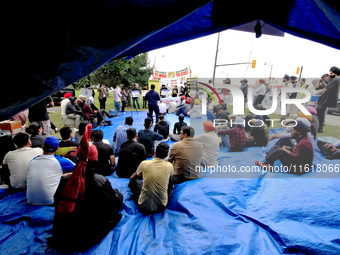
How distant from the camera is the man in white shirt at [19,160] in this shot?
285 cm

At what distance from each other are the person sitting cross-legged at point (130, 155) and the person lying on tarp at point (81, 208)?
4.36 ft

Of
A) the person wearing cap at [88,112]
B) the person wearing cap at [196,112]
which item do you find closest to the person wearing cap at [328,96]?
the person wearing cap at [196,112]

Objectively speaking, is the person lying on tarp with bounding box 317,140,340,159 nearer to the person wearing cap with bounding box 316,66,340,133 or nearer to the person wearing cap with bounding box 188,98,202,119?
the person wearing cap with bounding box 316,66,340,133

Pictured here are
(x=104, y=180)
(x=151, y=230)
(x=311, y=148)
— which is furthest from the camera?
(x=311, y=148)

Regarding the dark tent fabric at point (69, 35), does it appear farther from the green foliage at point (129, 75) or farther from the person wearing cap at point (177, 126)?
the green foliage at point (129, 75)

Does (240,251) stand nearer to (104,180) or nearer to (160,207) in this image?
(160,207)

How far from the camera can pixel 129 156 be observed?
3.53 metres

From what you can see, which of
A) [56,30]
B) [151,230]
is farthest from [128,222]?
[56,30]

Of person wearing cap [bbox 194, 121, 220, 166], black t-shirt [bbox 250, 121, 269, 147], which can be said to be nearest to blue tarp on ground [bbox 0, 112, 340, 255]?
person wearing cap [bbox 194, 121, 220, 166]

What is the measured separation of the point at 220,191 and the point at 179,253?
125 cm

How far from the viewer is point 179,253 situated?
76.1 inches

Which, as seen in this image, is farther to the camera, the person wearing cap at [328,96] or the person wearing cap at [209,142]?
the person wearing cap at [328,96]

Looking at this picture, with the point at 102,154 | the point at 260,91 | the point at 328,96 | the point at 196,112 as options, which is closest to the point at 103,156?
the point at 102,154

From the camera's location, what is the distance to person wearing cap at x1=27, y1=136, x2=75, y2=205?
8.18 feet
